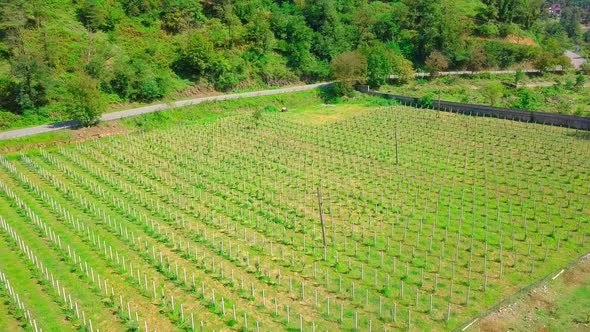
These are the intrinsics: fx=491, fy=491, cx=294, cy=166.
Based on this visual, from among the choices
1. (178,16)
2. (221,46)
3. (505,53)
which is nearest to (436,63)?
(505,53)

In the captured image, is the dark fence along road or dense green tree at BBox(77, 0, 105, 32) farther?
dense green tree at BBox(77, 0, 105, 32)

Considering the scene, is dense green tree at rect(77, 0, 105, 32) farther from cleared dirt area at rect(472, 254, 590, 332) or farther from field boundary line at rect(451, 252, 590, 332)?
cleared dirt area at rect(472, 254, 590, 332)

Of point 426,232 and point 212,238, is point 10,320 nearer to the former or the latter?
point 212,238

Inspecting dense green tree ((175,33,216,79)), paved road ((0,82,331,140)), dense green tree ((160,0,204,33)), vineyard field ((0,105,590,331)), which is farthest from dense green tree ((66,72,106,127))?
dense green tree ((160,0,204,33))

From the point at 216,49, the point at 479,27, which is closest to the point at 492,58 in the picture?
the point at 479,27

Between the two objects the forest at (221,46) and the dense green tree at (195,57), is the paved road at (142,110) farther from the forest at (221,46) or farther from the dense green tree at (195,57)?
the dense green tree at (195,57)

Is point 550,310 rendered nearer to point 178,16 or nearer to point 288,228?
point 288,228

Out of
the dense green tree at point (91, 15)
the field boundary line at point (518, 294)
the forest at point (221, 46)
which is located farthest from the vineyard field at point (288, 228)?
the dense green tree at point (91, 15)
